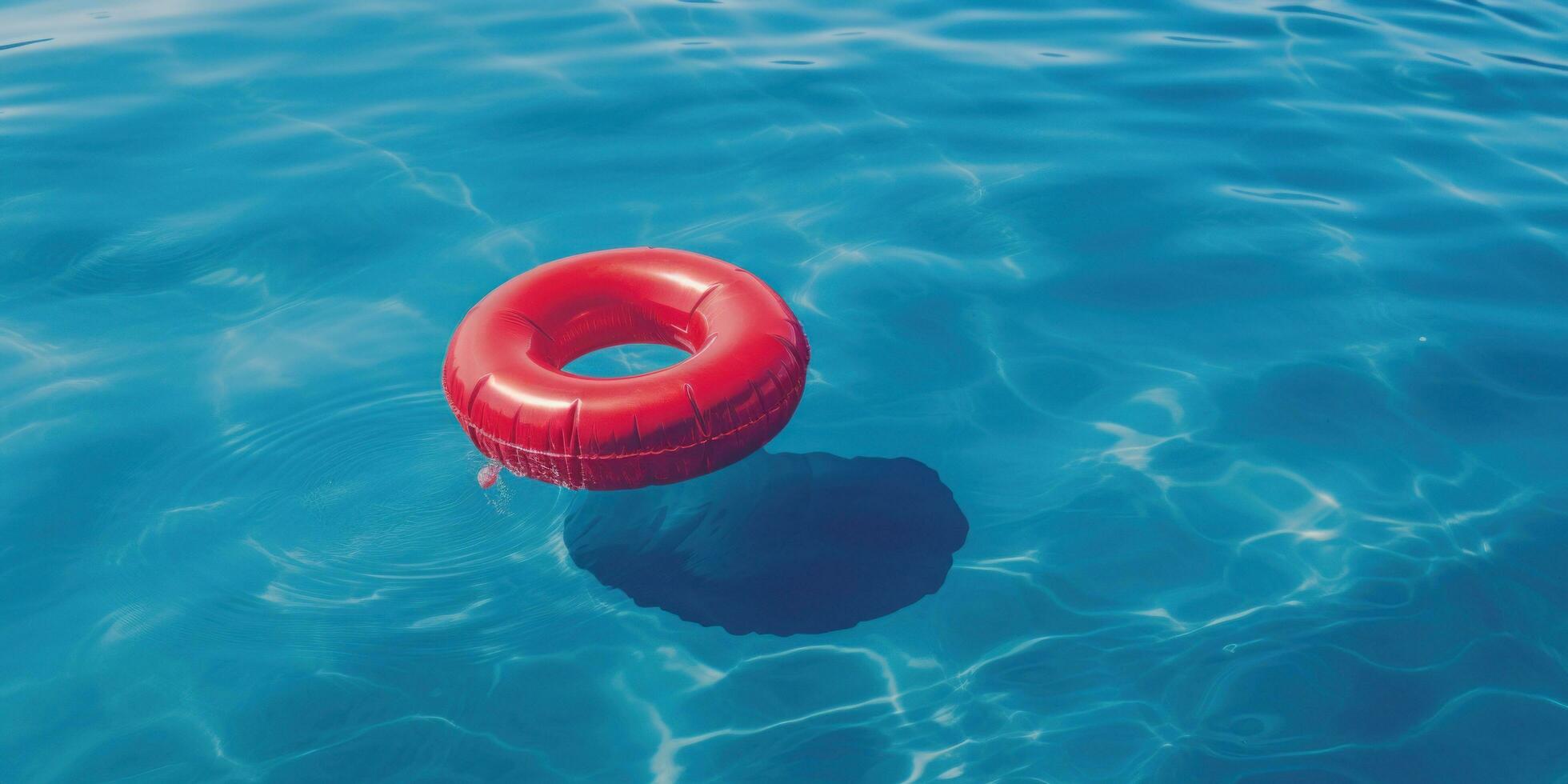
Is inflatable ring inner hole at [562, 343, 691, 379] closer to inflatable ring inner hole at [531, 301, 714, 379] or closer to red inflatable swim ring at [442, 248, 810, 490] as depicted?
inflatable ring inner hole at [531, 301, 714, 379]

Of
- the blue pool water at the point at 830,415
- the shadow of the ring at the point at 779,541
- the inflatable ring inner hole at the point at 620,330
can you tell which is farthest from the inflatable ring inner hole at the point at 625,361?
the shadow of the ring at the point at 779,541

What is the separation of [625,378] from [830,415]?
1471 millimetres

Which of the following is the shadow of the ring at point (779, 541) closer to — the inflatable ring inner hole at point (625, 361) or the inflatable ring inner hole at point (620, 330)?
the inflatable ring inner hole at point (620, 330)

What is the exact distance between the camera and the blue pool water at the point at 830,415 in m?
4.05

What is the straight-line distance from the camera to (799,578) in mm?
4520

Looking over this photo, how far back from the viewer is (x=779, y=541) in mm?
4688

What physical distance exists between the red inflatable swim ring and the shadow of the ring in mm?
528

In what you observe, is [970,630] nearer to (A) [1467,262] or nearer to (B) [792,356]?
(B) [792,356]

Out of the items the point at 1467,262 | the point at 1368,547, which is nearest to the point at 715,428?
the point at 1368,547

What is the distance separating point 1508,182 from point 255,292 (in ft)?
23.2

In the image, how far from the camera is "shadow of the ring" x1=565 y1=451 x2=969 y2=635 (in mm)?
4430

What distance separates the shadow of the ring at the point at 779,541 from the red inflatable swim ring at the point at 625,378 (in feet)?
1.73

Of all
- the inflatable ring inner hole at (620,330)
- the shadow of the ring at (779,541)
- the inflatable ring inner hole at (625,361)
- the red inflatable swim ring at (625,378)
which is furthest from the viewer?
the inflatable ring inner hole at (625,361)

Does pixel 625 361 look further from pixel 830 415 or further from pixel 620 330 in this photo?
pixel 830 415
